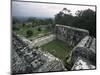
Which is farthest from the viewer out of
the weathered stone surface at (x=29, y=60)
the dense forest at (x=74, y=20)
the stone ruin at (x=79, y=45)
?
the stone ruin at (x=79, y=45)

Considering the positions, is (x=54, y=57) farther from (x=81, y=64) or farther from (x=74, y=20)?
(x=74, y=20)

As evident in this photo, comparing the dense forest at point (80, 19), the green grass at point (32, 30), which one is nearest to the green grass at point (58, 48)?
the green grass at point (32, 30)

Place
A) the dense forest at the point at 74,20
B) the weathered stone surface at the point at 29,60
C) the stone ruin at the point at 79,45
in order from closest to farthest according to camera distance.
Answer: the weathered stone surface at the point at 29,60
the dense forest at the point at 74,20
the stone ruin at the point at 79,45

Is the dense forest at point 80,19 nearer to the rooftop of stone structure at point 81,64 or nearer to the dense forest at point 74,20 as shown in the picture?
the dense forest at point 74,20

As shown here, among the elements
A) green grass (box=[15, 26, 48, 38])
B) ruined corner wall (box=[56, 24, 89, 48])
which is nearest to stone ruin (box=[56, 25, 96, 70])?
ruined corner wall (box=[56, 24, 89, 48])

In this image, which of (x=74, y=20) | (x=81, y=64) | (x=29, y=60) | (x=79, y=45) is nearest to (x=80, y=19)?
A: (x=74, y=20)

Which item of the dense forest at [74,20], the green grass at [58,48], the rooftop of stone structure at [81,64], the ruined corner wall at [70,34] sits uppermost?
the dense forest at [74,20]
